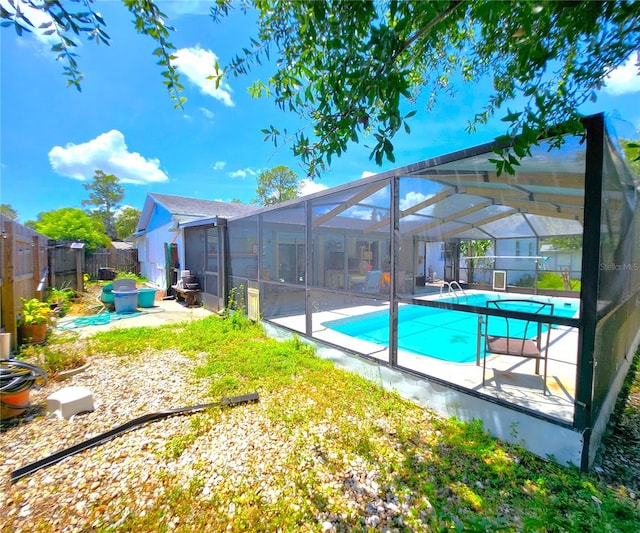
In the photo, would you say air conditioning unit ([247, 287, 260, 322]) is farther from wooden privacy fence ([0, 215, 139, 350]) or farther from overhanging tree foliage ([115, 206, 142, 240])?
overhanging tree foliage ([115, 206, 142, 240])

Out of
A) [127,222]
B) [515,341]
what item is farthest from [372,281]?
[127,222]

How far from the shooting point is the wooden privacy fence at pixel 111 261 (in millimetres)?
14328

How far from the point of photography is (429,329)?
5.13 metres

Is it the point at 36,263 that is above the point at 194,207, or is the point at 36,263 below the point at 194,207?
below

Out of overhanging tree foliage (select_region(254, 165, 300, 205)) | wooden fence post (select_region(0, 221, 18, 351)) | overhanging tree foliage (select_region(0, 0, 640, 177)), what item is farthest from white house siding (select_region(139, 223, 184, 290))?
overhanging tree foliage (select_region(254, 165, 300, 205))

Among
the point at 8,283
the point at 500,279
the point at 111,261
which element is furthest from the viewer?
the point at 111,261

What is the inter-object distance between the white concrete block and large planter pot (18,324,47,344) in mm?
2782

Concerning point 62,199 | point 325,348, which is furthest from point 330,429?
point 62,199

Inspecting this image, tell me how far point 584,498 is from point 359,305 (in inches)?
121

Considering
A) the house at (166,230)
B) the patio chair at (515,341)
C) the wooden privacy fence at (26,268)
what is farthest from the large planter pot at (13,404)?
the house at (166,230)

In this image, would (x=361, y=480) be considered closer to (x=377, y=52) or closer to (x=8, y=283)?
(x=377, y=52)

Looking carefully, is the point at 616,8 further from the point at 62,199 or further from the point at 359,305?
the point at 62,199

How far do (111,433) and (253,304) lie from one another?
151 inches

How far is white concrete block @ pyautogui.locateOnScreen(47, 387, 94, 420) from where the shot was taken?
2.72 meters
